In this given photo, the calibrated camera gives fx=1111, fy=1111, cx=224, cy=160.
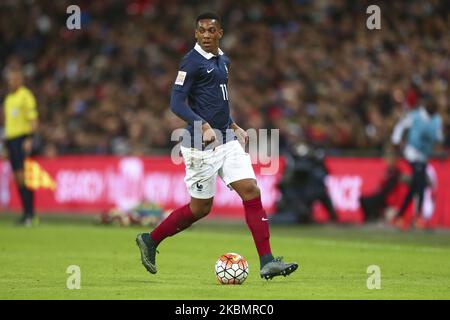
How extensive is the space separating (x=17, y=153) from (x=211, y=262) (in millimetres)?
7427

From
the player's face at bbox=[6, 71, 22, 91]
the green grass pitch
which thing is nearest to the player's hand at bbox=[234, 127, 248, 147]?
the green grass pitch

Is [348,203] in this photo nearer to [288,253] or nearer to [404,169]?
[404,169]

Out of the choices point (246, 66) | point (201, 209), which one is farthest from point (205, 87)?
point (246, 66)

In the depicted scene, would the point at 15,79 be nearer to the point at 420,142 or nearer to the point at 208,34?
the point at 420,142

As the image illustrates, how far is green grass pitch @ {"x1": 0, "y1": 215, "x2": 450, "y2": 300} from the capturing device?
9.71 metres

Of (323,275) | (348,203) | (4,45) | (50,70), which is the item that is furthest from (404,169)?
(4,45)

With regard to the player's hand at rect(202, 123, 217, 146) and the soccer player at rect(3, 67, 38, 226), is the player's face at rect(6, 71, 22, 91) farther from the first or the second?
the player's hand at rect(202, 123, 217, 146)

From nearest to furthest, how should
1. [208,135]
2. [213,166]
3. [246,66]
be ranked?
[208,135] < [213,166] < [246,66]

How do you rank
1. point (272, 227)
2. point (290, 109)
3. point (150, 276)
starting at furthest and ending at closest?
1. point (290, 109)
2. point (272, 227)
3. point (150, 276)

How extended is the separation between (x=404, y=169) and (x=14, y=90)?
25.0ft

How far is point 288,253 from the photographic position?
14680 mm

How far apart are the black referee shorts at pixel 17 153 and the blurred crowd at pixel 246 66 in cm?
554

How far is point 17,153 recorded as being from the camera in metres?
19.5

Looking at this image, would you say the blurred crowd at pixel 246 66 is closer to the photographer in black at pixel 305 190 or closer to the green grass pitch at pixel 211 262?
the photographer in black at pixel 305 190
